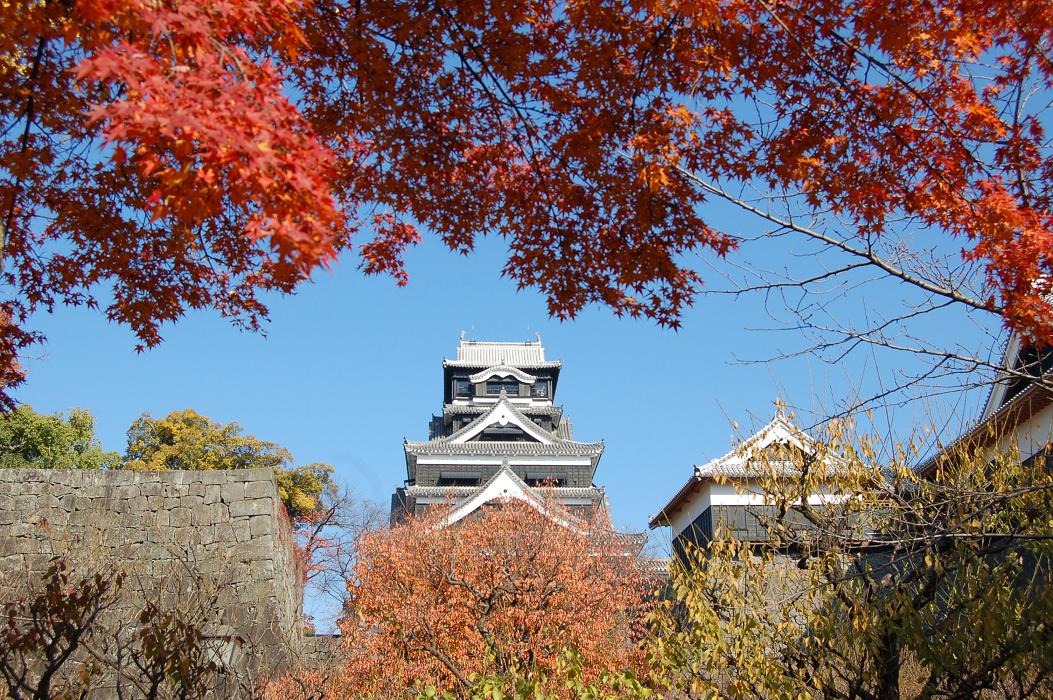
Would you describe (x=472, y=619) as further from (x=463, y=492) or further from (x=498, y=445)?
(x=498, y=445)

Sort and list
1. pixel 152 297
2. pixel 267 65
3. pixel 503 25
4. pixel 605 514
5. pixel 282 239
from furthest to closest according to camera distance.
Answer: pixel 605 514
pixel 152 297
pixel 503 25
pixel 267 65
pixel 282 239

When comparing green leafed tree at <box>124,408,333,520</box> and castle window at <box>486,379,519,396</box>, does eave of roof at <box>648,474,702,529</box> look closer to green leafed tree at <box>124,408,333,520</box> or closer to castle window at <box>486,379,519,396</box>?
green leafed tree at <box>124,408,333,520</box>

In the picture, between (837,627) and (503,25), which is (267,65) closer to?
(503,25)

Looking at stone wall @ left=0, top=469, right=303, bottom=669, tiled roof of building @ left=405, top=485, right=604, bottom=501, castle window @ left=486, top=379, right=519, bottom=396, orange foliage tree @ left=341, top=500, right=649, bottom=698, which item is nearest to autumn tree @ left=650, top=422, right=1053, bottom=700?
orange foliage tree @ left=341, top=500, right=649, bottom=698

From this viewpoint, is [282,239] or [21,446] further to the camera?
[21,446]

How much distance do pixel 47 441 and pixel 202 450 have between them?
14.5 feet

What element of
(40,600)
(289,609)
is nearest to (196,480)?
(289,609)

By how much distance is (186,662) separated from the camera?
4.95m

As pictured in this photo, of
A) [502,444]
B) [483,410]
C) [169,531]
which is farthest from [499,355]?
[169,531]

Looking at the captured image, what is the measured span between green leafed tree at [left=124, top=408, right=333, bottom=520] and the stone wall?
1162 centimetres

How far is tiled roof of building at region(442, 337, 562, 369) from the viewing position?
40562 millimetres

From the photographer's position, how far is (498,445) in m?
34.0

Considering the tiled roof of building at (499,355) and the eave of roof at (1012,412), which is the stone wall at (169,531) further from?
the tiled roof of building at (499,355)

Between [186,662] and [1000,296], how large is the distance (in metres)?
4.76
